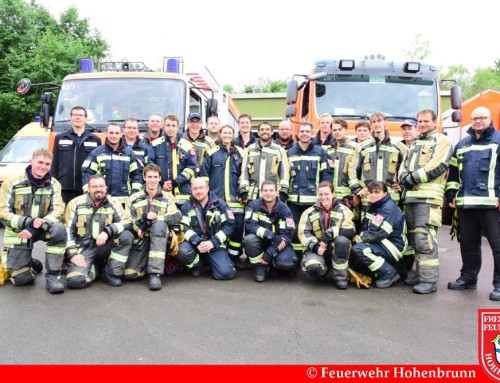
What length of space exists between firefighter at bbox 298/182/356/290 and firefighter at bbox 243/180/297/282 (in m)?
0.19

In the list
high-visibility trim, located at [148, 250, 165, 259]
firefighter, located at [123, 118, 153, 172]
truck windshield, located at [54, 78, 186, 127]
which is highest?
truck windshield, located at [54, 78, 186, 127]

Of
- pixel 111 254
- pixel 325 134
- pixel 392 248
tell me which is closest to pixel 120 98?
pixel 111 254

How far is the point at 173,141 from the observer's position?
20.7 ft

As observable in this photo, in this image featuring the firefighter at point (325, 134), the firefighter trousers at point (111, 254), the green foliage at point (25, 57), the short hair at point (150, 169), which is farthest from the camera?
the green foliage at point (25, 57)

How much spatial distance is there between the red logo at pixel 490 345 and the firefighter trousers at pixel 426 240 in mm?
1087

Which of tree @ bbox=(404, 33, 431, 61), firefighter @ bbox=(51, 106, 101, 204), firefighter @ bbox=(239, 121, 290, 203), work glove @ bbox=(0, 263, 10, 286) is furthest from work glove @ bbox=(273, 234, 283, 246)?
tree @ bbox=(404, 33, 431, 61)

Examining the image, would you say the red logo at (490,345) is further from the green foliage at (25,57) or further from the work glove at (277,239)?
the green foliage at (25,57)

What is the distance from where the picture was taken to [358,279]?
5.41 metres

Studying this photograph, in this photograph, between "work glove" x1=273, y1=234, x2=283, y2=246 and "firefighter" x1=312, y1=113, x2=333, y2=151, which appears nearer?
"work glove" x1=273, y1=234, x2=283, y2=246

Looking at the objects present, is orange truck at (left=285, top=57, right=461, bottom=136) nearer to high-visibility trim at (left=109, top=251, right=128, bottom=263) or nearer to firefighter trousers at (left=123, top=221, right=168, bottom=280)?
firefighter trousers at (left=123, top=221, right=168, bottom=280)

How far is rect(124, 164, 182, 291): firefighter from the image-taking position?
5.41 metres

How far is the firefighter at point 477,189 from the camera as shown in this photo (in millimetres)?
4934

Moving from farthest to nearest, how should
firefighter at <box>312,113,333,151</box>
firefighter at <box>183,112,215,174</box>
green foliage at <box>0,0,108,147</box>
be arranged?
green foliage at <box>0,0,108,147</box> → firefighter at <box>312,113,333,151</box> → firefighter at <box>183,112,215,174</box>

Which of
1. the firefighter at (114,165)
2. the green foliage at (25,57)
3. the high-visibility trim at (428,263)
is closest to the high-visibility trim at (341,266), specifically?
the high-visibility trim at (428,263)
